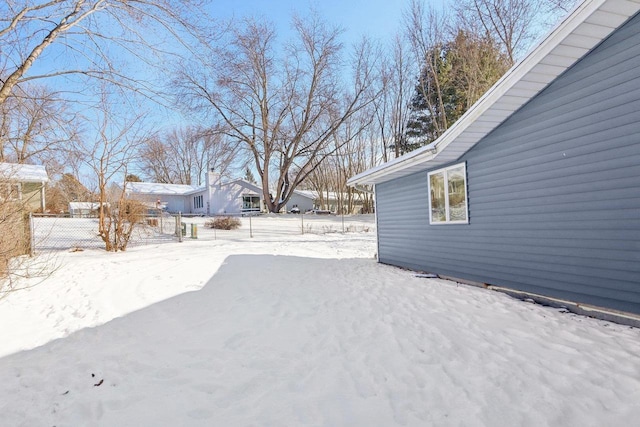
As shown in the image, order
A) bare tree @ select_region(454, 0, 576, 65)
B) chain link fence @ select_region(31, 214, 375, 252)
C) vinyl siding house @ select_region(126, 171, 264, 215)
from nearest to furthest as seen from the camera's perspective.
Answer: chain link fence @ select_region(31, 214, 375, 252) < bare tree @ select_region(454, 0, 576, 65) < vinyl siding house @ select_region(126, 171, 264, 215)

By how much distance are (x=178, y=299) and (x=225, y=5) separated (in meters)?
5.59

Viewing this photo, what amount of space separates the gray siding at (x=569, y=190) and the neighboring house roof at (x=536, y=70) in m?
0.14

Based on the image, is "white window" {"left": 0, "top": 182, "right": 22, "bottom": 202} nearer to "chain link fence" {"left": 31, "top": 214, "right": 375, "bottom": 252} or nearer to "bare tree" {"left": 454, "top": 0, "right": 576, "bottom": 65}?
"chain link fence" {"left": 31, "top": 214, "right": 375, "bottom": 252}

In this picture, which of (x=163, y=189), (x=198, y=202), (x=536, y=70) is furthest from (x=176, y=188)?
(x=536, y=70)

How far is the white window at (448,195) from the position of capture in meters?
5.92

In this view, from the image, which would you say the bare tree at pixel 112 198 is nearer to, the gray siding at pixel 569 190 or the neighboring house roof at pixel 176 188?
the gray siding at pixel 569 190

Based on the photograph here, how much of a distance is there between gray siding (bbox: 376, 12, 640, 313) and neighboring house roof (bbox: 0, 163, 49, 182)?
7.45 meters

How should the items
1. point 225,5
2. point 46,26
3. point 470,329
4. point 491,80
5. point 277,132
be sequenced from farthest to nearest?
1. point 277,132
2. point 491,80
3. point 225,5
4. point 46,26
5. point 470,329

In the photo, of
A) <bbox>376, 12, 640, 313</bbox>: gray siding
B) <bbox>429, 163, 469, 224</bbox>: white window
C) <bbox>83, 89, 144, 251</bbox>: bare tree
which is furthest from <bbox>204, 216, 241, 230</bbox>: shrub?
<bbox>376, 12, 640, 313</bbox>: gray siding

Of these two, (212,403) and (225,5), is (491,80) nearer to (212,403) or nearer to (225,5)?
(225,5)

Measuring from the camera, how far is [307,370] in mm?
2703

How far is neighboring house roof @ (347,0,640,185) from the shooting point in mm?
3334

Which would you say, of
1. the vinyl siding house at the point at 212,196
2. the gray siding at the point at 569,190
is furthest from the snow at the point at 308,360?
the vinyl siding house at the point at 212,196

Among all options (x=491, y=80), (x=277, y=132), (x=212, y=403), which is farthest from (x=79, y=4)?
(x=277, y=132)
